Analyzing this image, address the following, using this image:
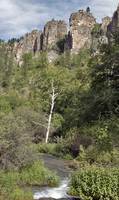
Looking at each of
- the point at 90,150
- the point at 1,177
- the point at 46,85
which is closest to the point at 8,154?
the point at 1,177

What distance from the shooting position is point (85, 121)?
39.3m

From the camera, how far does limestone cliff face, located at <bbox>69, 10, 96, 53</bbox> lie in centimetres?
16104

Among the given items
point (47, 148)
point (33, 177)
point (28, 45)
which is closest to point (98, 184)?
point (33, 177)

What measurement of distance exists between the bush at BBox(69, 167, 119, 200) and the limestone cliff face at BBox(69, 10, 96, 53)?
144 m

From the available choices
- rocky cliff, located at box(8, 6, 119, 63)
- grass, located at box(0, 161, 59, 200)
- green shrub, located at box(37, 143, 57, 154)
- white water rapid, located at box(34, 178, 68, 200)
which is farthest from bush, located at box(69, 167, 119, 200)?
rocky cliff, located at box(8, 6, 119, 63)

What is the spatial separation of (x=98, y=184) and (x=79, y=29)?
148214 mm

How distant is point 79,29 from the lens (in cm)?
16212

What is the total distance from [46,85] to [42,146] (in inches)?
925

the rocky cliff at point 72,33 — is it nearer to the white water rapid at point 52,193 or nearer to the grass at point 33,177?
the grass at point 33,177

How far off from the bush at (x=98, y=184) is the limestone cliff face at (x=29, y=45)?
172532mm

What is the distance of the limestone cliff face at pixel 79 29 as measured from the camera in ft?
528

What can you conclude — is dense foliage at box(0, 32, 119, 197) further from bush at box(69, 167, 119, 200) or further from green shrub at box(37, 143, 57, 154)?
bush at box(69, 167, 119, 200)

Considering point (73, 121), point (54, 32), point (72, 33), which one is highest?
point (54, 32)

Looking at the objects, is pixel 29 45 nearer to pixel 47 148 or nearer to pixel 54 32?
pixel 54 32
